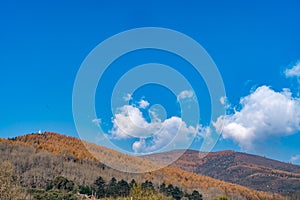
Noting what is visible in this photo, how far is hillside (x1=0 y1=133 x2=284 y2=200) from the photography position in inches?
3049

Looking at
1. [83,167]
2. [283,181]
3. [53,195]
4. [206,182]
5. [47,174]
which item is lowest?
[53,195]

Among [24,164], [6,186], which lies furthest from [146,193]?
[24,164]

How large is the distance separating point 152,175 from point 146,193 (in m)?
81.6

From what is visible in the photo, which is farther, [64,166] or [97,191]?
[64,166]

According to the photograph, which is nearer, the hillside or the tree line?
the tree line

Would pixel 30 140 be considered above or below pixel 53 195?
A: above

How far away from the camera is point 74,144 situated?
12444 centimetres

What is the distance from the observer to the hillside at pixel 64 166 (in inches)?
3049

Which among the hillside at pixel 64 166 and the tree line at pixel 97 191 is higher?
the hillside at pixel 64 166

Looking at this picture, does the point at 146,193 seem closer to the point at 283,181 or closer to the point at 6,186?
the point at 6,186

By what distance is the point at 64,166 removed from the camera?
87.4 m

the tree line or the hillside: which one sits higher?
the hillside

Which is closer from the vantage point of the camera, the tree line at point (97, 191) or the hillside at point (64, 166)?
the tree line at point (97, 191)

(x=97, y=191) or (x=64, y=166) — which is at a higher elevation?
(x=64, y=166)
